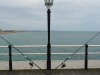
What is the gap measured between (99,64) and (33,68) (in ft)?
10.4

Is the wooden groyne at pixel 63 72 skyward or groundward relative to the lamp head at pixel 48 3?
groundward

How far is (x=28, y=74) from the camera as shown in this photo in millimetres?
9617

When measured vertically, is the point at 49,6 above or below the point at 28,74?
above

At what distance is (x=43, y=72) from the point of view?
9.81m

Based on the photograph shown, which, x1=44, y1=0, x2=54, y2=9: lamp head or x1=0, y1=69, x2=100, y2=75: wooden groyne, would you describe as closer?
x1=0, y1=69, x2=100, y2=75: wooden groyne

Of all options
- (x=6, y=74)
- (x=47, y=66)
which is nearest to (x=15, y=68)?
(x=6, y=74)

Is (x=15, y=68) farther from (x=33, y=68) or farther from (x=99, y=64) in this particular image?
(x=99, y=64)

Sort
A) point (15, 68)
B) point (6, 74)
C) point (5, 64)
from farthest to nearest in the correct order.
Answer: point (5, 64)
point (15, 68)
point (6, 74)

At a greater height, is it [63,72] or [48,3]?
[48,3]

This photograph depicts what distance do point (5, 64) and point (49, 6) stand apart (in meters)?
3.46

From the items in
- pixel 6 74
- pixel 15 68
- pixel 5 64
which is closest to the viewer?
pixel 6 74

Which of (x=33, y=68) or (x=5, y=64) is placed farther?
(x=5, y=64)

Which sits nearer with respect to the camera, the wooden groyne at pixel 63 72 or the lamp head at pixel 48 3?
the wooden groyne at pixel 63 72

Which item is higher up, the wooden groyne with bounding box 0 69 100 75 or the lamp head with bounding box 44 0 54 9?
the lamp head with bounding box 44 0 54 9
